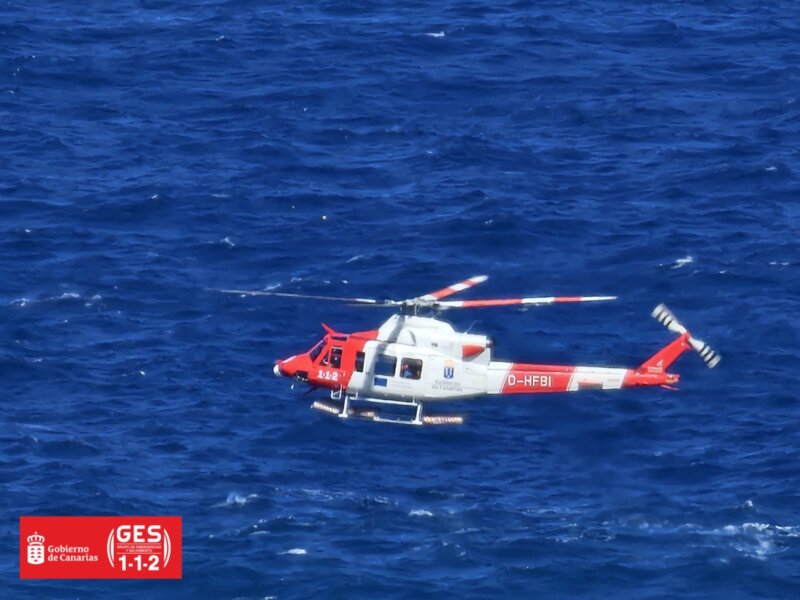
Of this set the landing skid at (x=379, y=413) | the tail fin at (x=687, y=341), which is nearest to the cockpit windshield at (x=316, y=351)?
the landing skid at (x=379, y=413)

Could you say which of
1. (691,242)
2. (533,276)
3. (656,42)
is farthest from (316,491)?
(656,42)

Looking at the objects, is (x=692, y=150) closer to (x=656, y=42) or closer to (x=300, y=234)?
(x=656, y=42)

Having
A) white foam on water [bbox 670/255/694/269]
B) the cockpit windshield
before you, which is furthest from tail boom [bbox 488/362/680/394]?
white foam on water [bbox 670/255/694/269]

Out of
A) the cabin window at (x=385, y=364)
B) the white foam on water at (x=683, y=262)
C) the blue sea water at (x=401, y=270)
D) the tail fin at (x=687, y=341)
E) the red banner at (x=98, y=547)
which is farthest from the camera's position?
the white foam on water at (x=683, y=262)

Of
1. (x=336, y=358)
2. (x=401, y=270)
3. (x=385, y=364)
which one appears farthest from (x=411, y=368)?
(x=401, y=270)

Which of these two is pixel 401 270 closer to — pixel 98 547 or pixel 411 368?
pixel 411 368

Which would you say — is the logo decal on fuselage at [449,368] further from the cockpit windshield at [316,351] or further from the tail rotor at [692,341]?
the tail rotor at [692,341]
